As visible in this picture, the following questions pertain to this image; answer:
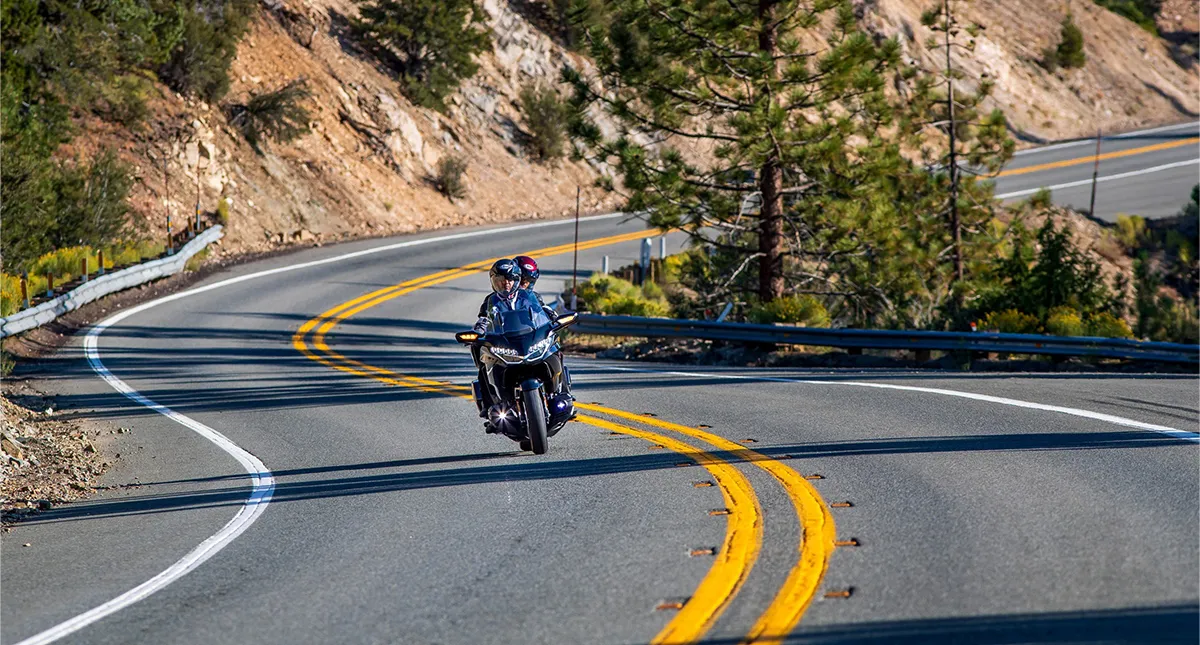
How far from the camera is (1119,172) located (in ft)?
173

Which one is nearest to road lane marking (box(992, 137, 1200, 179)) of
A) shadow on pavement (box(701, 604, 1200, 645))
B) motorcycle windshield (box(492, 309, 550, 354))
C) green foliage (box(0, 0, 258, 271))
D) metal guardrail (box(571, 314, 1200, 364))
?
green foliage (box(0, 0, 258, 271))

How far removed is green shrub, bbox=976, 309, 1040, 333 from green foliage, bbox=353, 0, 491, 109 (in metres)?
27.0

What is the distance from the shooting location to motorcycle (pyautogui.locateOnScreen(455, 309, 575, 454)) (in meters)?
10.6

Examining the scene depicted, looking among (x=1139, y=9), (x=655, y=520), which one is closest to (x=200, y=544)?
(x=655, y=520)

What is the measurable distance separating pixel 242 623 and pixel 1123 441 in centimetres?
727

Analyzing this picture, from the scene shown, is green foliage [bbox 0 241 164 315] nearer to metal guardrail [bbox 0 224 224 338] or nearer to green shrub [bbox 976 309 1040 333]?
metal guardrail [bbox 0 224 224 338]

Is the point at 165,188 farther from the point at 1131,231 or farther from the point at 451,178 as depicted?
the point at 1131,231

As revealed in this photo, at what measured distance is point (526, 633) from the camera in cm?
608

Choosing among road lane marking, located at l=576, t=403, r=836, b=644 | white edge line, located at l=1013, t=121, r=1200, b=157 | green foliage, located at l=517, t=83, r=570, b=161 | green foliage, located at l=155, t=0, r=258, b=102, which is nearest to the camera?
road lane marking, located at l=576, t=403, r=836, b=644

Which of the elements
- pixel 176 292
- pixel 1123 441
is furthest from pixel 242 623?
pixel 176 292

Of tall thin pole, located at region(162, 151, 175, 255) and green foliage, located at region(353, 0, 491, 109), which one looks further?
green foliage, located at region(353, 0, 491, 109)

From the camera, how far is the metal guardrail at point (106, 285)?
20.5 metres

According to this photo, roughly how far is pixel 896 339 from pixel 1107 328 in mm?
3803

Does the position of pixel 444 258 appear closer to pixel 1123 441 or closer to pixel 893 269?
pixel 893 269
